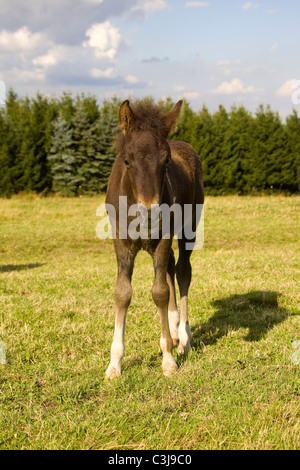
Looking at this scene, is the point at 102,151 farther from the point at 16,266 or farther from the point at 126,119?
the point at 126,119

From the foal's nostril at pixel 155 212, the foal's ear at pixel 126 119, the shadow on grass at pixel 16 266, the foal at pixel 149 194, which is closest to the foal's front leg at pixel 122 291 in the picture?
the foal at pixel 149 194

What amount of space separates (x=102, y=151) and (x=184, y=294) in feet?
106

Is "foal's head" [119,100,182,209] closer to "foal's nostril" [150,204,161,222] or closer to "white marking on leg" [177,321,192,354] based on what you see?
"foal's nostril" [150,204,161,222]

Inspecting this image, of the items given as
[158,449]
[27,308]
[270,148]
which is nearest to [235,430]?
[158,449]

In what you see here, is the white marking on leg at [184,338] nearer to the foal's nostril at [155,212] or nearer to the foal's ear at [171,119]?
the foal's nostril at [155,212]

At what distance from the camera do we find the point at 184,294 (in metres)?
5.61

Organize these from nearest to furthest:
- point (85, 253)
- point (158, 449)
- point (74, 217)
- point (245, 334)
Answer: point (158, 449) < point (245, 334) < point (85, 253) < point (74, 217)

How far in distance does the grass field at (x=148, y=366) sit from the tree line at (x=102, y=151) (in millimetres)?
26101

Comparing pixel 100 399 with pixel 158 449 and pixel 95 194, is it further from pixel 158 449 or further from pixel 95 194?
pixel 95 194

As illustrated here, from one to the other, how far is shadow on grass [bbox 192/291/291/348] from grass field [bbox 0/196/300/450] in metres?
0.02

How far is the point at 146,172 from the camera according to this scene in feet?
11.8

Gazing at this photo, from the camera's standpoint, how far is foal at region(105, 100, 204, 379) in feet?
12.0

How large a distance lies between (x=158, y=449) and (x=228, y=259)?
850cm

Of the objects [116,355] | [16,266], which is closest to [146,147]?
[116,355]
